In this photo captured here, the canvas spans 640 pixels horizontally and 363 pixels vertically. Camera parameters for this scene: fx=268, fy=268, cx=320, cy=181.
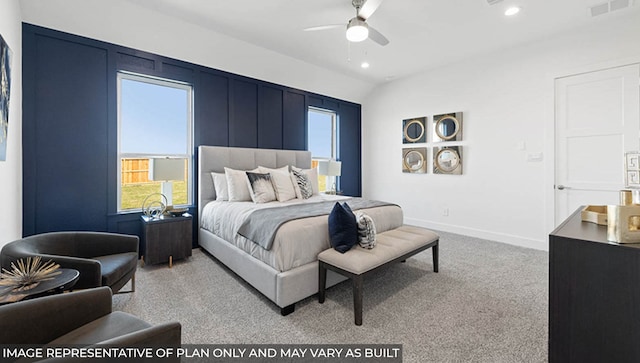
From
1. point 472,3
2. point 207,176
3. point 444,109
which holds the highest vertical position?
point 472,3

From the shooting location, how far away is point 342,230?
2299 millimetres

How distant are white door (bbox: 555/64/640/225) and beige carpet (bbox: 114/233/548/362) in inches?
51.1

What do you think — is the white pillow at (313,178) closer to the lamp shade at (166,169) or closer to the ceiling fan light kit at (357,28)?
the lamp shade at (166,169)

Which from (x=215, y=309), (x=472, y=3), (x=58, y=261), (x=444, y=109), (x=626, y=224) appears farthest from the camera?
(x=444, y=109)

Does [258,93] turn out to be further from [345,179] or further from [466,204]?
[466,204]

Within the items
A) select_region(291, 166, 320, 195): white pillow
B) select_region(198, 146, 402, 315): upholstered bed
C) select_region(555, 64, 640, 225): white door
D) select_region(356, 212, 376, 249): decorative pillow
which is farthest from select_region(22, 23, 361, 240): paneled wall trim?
select_region(555, 64, 640, 225): white door

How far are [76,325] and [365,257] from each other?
176 cm

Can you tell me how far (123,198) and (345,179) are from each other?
408cm

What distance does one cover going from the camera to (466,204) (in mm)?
4668

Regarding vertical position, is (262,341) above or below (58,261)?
below

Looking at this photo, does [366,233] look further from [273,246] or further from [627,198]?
[627,198]

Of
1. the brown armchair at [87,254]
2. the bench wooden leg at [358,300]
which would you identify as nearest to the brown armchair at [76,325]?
the brown armchair at [87,254]

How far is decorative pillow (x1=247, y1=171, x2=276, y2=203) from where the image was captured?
3.55 m

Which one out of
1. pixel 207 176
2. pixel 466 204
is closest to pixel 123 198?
pixel 207 176
